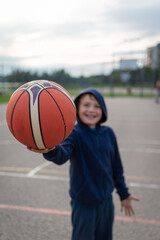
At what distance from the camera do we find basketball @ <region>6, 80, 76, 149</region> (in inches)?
54.6

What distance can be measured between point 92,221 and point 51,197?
1.78 meters

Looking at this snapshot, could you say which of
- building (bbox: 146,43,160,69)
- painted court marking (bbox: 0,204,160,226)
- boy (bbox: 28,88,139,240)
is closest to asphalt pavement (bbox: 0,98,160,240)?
painted court marking (bbox: 0,204,160,226)

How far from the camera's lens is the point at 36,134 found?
1391 mm

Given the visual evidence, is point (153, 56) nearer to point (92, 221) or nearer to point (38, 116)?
point (92, 221)

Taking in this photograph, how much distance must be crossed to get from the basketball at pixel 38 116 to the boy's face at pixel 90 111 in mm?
510

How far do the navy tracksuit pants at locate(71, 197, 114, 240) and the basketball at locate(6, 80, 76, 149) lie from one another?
746mm

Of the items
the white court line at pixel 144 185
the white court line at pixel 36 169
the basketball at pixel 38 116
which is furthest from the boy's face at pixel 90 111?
the white court line at pixel 36 169

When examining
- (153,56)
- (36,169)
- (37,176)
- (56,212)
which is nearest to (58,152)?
(56,212)

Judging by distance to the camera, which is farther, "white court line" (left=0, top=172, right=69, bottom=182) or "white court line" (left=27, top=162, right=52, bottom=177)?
"white court line" (left=27, top=162, right=52, bottom=177)

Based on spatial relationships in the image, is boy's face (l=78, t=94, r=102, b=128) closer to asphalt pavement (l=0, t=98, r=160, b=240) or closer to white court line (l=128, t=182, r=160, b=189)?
asphalt pavement (l=0, t=98, r=160, b=240)

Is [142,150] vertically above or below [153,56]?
below

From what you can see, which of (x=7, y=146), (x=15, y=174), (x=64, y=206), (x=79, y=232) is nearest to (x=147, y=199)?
(x=64, y=206)

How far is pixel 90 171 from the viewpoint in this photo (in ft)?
6.15

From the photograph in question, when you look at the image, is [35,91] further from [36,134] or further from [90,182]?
[90,182]
